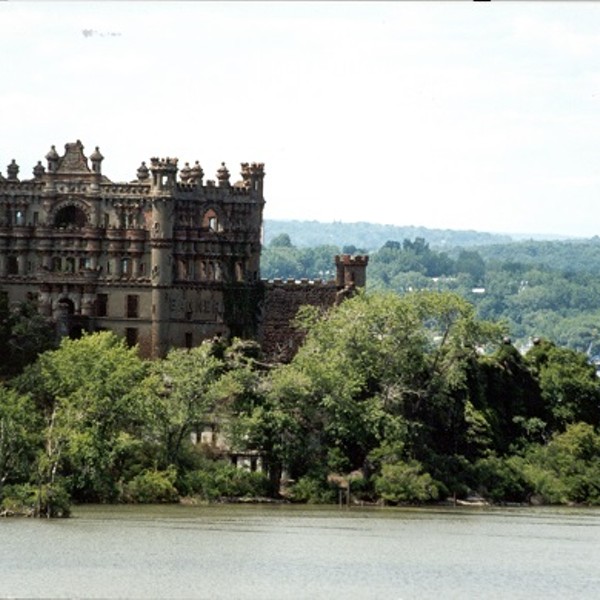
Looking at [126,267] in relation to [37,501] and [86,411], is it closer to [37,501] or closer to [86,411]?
[86,411]

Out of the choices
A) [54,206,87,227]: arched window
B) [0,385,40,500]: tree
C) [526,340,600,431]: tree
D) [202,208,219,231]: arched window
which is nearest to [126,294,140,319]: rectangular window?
[54,206,87,227]: arched window

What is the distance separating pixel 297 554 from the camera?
100938 mm

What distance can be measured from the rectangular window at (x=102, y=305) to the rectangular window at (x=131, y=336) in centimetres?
146

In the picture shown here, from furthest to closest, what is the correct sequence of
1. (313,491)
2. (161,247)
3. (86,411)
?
(161,247) → (313,491) → (86,411)

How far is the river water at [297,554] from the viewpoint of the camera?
91.4 metres

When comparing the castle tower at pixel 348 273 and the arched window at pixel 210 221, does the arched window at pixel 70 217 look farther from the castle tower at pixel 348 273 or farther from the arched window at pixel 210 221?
the castle tower at pixel 348 273

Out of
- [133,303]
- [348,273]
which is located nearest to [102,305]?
[133,303]

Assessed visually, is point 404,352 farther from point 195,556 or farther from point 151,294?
point 195,556

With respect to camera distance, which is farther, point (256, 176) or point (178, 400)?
point (256, 176)

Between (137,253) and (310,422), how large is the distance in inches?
740

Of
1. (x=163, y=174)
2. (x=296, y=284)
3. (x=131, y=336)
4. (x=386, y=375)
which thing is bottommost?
(x=386, y=375)

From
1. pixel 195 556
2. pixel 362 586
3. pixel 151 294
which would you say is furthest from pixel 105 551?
pixel 151 294

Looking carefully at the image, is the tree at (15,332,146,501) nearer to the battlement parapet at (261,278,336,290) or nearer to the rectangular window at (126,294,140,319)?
A: the rectangular window at (126,294,140,319)

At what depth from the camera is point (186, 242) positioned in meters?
140
